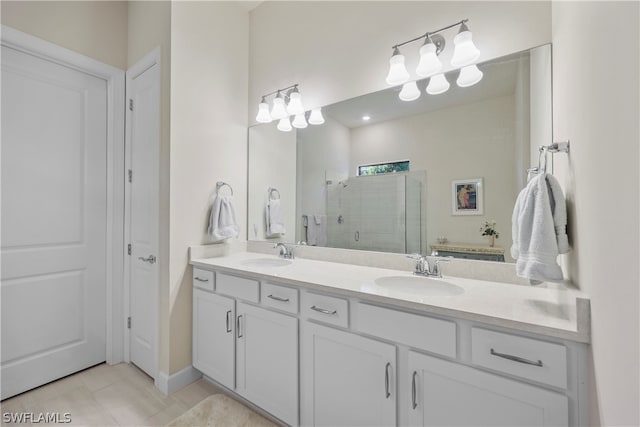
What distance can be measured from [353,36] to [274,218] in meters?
1.39

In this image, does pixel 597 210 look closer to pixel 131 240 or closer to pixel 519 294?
pixel 519 294

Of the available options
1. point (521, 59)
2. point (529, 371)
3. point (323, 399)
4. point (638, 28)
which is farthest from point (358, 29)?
point (323, 399)

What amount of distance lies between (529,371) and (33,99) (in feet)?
9.63

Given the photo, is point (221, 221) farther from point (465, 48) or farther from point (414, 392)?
point (465, 48)

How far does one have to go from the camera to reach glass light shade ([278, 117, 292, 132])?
2.20 meters

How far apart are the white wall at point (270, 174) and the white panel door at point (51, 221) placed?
1.09 m

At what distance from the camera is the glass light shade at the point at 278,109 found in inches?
85.0

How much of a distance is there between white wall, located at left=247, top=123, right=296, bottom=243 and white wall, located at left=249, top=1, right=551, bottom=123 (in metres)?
0.24

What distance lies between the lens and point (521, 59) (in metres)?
1.34

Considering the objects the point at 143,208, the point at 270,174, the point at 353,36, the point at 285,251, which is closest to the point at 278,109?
the point at 270,174

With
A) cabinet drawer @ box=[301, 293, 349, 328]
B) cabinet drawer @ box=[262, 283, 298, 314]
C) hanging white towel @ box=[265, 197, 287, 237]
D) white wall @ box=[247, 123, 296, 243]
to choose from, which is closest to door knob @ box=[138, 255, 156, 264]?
white wall @ box=[247, 123, 296, 243]

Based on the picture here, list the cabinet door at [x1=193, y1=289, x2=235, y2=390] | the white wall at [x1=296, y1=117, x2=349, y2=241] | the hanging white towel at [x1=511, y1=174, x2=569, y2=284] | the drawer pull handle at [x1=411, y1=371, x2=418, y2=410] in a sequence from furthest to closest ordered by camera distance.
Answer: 1. the white wall at [x1=296, y1=117, x2=349, y2=241]
2. the cabinet door at [x1=193, y1=289, x2=235, y2=390]
3. the drawer pull handle at [x1=411, y1=371, x2=418, y2=410]
4. the hanging white towel at [x1=511, y1=174, x2=569, y2=284]

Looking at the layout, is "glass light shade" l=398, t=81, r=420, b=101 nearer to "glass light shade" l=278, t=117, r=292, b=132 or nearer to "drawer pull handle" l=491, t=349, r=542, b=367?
"glass light shade" l=278, t=117, r=292, b=132

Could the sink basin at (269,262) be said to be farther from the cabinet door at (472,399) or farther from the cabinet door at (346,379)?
the cabinet door at (472,399)
